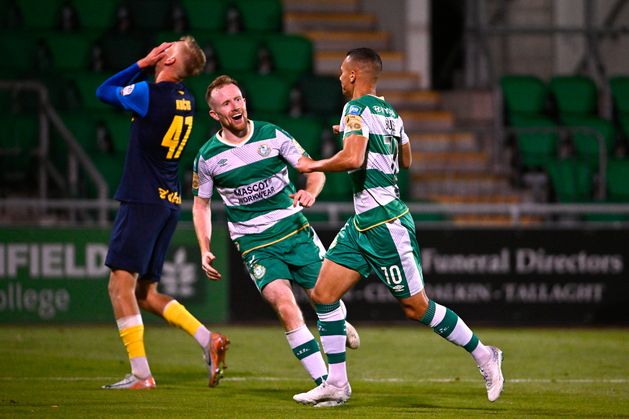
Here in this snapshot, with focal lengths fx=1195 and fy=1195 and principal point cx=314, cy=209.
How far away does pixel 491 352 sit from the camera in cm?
758

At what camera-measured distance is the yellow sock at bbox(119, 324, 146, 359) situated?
8.45m

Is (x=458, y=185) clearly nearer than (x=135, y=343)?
No

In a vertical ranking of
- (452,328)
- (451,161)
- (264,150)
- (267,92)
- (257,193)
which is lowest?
(452,328)

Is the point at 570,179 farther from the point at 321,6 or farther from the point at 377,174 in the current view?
the point at 377,174

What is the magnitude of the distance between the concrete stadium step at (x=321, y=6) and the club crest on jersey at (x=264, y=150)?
1193 centimetres

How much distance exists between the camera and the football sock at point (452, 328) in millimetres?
7496

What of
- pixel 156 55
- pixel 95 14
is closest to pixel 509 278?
pixel 156 55

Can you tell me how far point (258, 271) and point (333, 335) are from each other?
0.71m

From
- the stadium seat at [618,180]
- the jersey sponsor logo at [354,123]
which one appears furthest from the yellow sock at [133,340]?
the stadium seat at [618,180]

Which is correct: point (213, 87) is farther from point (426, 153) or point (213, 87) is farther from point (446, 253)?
point (426, 153)

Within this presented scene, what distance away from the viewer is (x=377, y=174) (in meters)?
7.49

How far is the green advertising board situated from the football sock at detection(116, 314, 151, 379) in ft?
17.2

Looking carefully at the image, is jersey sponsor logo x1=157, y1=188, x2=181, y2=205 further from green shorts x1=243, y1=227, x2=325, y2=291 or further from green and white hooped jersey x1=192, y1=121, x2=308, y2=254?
green shorts x1=243, y1=227, x2=325, y2=291

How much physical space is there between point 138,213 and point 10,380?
5.32ft
